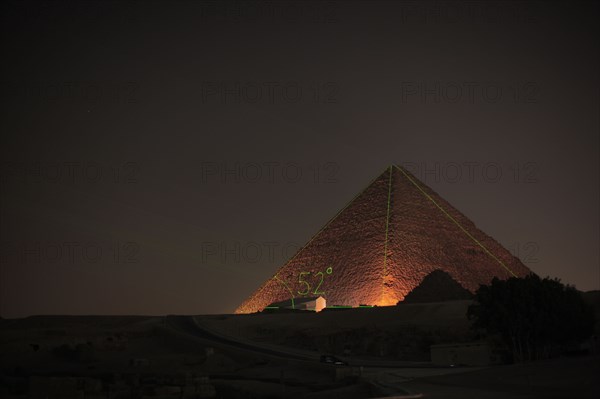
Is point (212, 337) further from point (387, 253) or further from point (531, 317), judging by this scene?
point (387, 253)

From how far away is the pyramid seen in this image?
72.1 meters

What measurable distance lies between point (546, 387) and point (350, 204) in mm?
72457

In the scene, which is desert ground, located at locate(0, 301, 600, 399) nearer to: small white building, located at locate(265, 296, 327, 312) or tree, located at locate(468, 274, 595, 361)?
tree, located at locate(468, 274, 595, 361)

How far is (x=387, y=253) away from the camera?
244ft

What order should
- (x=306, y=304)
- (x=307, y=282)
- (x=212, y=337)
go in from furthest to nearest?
1. (x=307, y=282)
2. (x=306, y=304)
3. (x=212, y=337)

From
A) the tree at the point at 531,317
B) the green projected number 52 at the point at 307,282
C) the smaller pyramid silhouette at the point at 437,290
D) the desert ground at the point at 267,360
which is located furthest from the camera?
the green projected number 52 at the point at 307,282

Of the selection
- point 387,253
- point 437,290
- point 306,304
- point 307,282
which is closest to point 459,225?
point 387,253

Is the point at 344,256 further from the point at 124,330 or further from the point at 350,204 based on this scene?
the point at 124,330

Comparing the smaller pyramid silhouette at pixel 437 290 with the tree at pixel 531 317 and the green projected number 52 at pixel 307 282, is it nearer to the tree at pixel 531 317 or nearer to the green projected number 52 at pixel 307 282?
the green projected number 52 at pixel 307 282

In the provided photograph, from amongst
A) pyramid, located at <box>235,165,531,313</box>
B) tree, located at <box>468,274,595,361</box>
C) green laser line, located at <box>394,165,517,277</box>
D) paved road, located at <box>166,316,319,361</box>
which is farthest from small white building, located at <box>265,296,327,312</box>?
tree, located at <box>468,274,595,361</box>

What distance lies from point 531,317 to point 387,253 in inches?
1662

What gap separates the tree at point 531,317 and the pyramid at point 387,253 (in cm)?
3422

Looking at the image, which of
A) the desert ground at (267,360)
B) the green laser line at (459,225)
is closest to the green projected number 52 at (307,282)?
the desert ground at (267,360)

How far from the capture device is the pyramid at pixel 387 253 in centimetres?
7206
